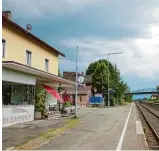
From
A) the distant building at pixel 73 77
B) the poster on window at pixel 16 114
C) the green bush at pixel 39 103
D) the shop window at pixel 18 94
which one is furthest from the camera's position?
the distant building at pixel 73 77

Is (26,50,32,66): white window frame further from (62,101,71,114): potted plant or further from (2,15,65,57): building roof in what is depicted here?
(62,101,71,114): potted plant

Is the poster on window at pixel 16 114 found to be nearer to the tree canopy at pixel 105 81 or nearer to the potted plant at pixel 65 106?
the potted plant at pixel 65 106

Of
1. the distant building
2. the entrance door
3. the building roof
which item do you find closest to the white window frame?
the building roof

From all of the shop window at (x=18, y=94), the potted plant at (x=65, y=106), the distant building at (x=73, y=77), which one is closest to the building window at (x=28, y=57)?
the shop window at (x=18, y=94)

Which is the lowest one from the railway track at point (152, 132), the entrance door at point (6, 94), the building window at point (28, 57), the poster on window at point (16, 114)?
the railway track at point (152, 132)

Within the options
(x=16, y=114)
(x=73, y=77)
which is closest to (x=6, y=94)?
(x=16, y=114)

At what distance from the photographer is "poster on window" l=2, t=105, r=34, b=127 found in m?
19.6

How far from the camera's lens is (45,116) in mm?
25750

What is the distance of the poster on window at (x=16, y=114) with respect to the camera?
19.6 meters

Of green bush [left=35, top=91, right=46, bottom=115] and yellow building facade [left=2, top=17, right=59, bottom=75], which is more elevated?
yellow building facade [left=2, top=17, right=59, bottom=75]

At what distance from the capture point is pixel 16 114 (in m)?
21.0

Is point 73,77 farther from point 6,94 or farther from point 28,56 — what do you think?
point 6,94

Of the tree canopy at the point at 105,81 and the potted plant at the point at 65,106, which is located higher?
the tree canopy at the point at 105,81

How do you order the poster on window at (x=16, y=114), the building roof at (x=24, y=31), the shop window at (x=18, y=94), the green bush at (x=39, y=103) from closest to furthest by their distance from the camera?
the poster on window at (x=16, y=114) < the building roof at (x=24, y=31) < the shop window at (x=18, y=94) < the green bush at (x=39, y=103)
